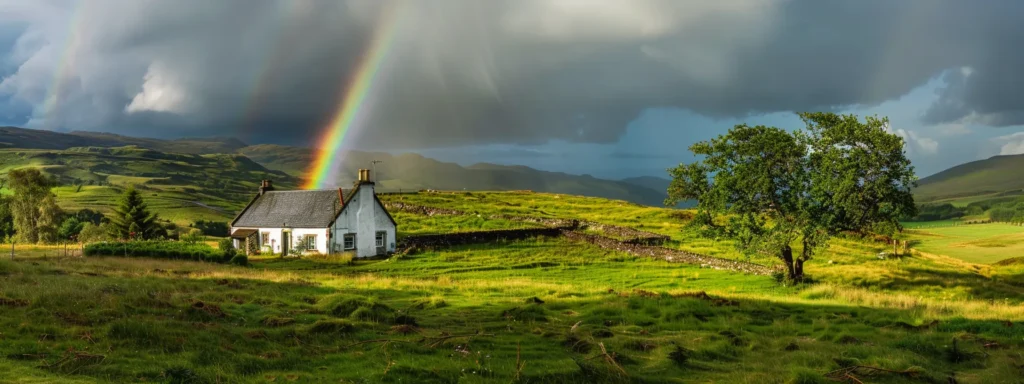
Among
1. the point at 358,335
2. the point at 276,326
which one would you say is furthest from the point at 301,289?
the point at 358,335

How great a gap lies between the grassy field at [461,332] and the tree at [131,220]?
46.4 meters

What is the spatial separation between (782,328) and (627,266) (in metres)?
31.7

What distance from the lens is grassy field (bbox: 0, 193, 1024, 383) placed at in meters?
13.3

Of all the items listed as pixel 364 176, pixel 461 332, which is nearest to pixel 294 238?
pixel 364 176

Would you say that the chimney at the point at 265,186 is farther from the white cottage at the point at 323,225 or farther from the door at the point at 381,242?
the door at the point at 381,242

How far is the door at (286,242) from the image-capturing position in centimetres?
6519

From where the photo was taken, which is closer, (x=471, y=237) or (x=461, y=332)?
(x=461, y=332)

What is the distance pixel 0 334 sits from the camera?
15086mm

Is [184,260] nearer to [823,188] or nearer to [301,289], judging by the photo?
[301,289]

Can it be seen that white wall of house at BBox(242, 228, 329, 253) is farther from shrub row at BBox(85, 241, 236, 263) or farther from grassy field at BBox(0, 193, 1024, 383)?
grassy field at BBox(0, 193, 1024, 383)

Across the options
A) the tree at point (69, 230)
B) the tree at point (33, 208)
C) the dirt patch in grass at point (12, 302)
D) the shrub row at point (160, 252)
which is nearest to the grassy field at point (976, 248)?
the shrub row at point (160, 252)

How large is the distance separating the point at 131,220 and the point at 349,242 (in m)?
38.1

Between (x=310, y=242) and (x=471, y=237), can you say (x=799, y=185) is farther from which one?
(x=310, y=242)

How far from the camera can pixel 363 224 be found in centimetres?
6450
